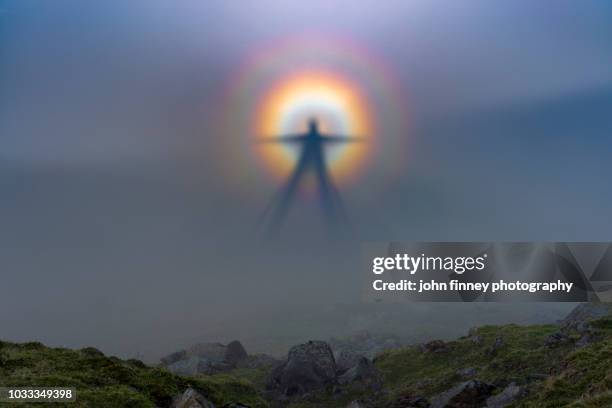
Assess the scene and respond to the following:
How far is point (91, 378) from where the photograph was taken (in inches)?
1288

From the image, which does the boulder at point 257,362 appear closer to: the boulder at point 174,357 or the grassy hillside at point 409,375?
the boulder at point 174,357

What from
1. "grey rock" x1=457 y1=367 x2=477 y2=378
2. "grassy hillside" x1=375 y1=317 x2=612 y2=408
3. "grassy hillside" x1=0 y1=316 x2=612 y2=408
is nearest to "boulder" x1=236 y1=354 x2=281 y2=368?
"grassy hillside" x1=375 y1=317 x2=612 y2=408

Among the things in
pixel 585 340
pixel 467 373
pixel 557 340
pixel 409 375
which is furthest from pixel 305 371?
pixel 585 340

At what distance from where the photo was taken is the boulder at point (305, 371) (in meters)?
66.4

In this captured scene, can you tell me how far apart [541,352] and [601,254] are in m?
25.4

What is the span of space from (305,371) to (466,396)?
1278 inches

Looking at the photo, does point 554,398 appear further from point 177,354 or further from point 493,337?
point 177,354

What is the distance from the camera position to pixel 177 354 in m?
130

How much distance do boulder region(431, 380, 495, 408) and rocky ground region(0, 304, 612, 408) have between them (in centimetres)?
8

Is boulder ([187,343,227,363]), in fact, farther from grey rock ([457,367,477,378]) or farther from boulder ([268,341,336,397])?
grey rock ([457,367,477,378])

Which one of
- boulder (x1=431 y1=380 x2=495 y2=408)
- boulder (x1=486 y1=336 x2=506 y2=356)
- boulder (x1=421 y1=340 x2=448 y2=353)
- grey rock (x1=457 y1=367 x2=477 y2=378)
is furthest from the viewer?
boulder (x1=421 y1=340 x2=448 y2=353)

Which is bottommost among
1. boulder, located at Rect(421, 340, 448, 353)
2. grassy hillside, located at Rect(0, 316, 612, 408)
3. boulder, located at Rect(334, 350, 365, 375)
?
grassy hillside, located at Rect(0, 316, 612, 408)

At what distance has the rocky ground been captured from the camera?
30562mm

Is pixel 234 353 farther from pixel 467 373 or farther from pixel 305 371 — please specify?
pixel 467 373
